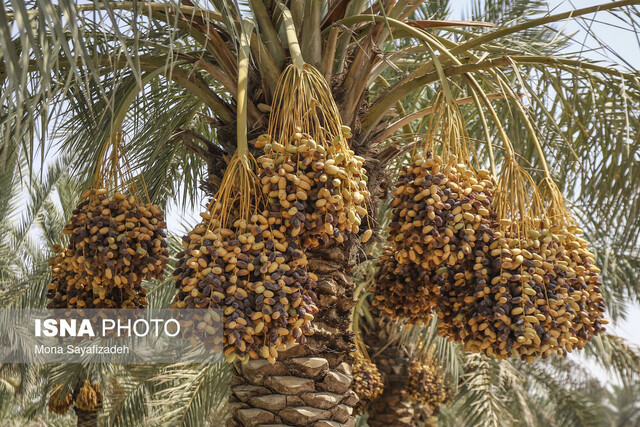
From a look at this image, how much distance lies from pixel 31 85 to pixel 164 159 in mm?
1253

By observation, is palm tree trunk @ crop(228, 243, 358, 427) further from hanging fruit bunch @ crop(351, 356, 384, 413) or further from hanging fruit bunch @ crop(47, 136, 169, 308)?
hanging fruit bunch @ crop(351, 356, 384, 413)

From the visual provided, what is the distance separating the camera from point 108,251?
248 centimetres

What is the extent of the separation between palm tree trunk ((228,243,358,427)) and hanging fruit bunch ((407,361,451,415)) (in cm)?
424

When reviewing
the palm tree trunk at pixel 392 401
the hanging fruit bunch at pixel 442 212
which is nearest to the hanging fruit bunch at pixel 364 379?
the palm tree trunk at pixel 392 401

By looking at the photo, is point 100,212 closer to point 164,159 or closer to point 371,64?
point 371,64

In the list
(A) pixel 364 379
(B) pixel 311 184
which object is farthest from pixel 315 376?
(A) pixel 364 379

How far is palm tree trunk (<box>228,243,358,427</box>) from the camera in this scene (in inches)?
105

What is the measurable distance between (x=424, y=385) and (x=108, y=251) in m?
5.08

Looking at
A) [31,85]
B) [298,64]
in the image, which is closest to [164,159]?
[31,85]

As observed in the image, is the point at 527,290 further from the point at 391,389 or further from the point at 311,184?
the point at 391,389

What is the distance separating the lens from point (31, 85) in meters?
2.98

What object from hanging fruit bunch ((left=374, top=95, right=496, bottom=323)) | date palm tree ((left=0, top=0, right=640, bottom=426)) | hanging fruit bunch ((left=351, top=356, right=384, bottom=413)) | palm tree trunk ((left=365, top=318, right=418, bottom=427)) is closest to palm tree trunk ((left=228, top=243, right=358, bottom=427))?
date palm tree ((left=0, top=0, right=640, bottom=426))

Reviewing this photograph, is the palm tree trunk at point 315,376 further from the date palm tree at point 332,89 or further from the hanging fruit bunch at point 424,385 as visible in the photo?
the hanging fruit bunch at point 424,385

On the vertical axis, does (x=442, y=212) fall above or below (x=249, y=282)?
above
